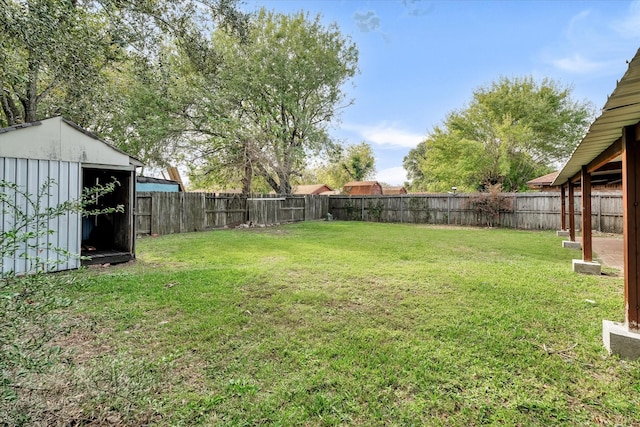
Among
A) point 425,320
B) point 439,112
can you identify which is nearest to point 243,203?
point 425,320

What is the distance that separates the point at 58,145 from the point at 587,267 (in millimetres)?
8654

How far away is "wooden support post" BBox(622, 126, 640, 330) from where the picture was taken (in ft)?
7.88

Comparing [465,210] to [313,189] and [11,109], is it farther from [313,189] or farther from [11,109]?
[313,189]

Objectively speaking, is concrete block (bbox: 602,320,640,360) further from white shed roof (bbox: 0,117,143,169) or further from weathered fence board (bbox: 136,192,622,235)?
weathered fence board (bbox: 136,192,622,235)

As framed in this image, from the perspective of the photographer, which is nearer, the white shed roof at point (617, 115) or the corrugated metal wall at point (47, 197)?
the white shed roof at point (617, 115)

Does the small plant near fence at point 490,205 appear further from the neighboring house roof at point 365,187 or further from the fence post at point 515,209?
the neighboring house roof at point 365,187

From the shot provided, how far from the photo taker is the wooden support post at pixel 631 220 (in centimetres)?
240

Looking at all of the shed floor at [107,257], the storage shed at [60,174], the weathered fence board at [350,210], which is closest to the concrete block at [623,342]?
the storage shed at [60,174]

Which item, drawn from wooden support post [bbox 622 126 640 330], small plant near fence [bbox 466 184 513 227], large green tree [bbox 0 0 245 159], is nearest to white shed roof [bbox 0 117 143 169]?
large green tree [bbox 0 0 245 159]

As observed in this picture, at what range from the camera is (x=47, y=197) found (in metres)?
4.51

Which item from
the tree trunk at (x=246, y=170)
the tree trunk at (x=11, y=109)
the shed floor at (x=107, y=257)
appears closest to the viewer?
the shed floor at (x=107, y=257)

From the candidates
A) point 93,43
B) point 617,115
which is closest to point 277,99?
point 93,43

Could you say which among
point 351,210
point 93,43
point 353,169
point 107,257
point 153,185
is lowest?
point 107,257

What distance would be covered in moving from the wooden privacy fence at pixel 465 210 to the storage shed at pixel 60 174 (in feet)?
40.7
